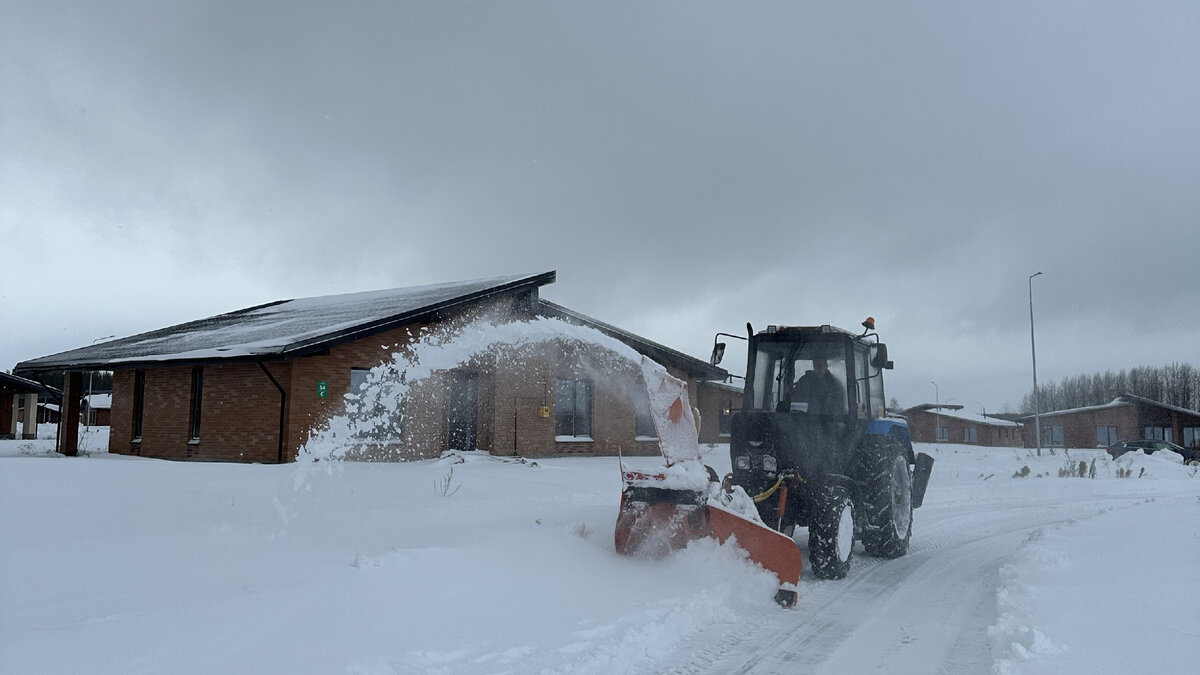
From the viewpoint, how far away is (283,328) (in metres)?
18.5

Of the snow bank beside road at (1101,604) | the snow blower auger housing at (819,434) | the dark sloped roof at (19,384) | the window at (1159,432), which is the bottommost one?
the snow bank beside road at (1101,604)

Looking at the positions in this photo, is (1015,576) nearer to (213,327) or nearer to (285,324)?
(285,324)

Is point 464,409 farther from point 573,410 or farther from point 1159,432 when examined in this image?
point 1159,432

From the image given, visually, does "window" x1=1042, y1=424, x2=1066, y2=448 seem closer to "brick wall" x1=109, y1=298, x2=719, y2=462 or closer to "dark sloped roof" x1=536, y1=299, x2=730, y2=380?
"dark sloped roof" x1=536, y1=299, x2=730, y2=380

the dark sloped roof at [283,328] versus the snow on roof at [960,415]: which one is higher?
the dark sloped roof at [283,328]

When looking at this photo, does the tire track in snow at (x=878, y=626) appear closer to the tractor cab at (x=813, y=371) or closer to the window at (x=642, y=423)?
the tractor cab at (x=813, y=371)

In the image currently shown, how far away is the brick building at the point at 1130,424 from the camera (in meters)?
52.7

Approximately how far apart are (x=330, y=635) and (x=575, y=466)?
13724 mm

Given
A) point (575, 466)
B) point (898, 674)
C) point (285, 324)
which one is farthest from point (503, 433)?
point (898, 674)

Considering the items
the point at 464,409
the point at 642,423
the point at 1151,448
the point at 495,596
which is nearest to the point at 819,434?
the point at 495,596

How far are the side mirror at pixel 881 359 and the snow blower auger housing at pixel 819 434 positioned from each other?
1cm

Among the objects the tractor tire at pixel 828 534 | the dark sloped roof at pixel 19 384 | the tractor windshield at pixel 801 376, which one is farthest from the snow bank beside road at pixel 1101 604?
the dark sloped roof at pixel 19 384

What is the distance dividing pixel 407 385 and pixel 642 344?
7781 millimetres

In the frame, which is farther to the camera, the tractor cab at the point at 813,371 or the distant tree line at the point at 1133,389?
the distant tree line at the point at 1133,389
